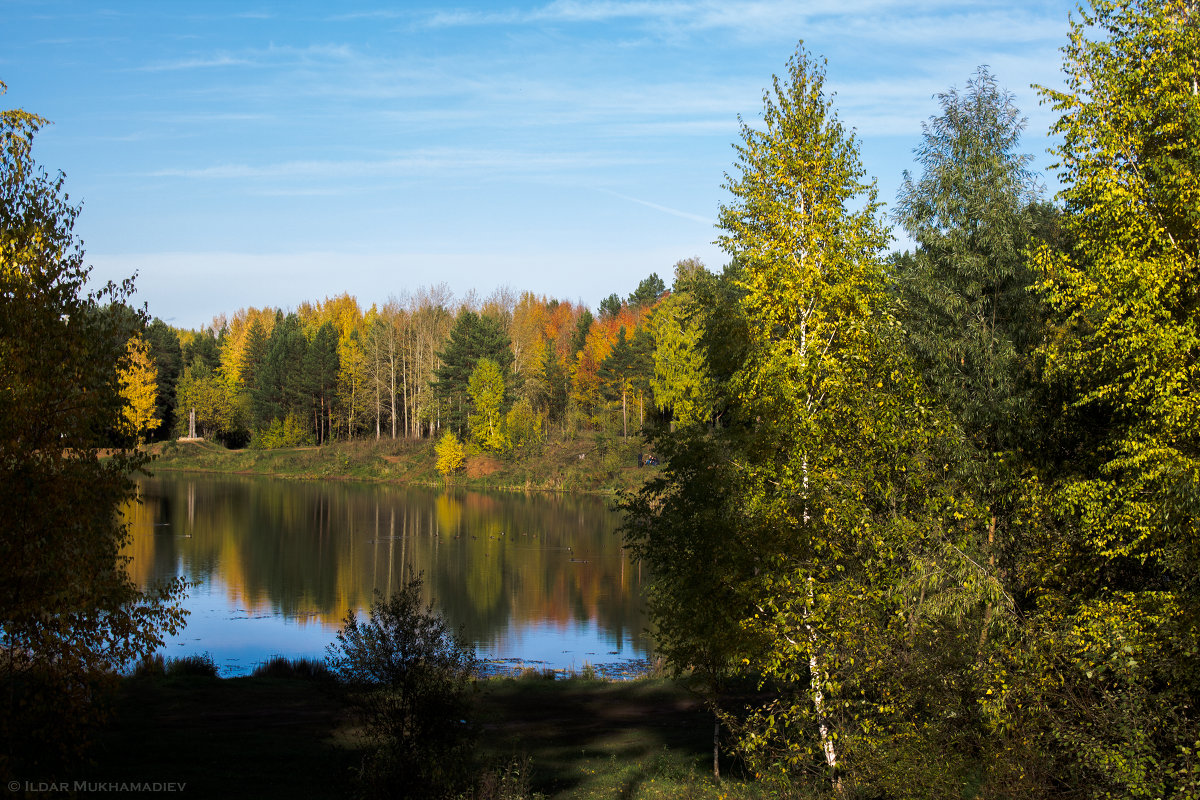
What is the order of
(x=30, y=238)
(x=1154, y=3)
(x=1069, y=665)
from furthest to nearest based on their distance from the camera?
(x=1154, y=3)
(x=1069, y=665)
(x=30, y=238)

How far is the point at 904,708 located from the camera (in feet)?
37.8

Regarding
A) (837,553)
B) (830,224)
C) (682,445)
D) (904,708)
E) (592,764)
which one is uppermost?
(830,224)

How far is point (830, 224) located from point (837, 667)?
6367 mm

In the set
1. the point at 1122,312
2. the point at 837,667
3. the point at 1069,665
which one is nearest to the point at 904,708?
the point at 837,667

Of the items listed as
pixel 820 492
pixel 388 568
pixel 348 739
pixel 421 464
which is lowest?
pixel 388 568

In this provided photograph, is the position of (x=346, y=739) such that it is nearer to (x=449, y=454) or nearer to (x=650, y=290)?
(x=449, y=454)

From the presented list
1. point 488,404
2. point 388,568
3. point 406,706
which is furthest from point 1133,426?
point 488,404

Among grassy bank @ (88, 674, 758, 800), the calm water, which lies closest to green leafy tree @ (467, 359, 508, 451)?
the calm water

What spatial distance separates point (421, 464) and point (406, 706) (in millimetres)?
67760

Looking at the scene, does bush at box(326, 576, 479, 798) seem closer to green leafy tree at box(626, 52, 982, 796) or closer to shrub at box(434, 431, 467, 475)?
green leafy tree at box(626, 52, 982, 796)

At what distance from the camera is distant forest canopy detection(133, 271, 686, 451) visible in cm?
7450

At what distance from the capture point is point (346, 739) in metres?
16.0

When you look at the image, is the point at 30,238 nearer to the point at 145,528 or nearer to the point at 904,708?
the point at 904,708

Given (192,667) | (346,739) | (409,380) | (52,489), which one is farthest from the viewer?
(409,380)
